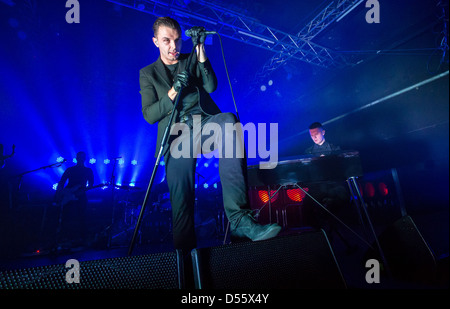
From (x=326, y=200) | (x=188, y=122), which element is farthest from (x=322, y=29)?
(x=188, y=122)

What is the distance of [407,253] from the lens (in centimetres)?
174

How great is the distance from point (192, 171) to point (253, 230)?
0.73 m

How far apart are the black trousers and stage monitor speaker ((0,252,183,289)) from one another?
567 millimetres

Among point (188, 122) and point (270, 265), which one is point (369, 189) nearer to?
point (188, 122)

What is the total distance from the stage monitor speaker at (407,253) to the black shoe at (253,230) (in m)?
1.28

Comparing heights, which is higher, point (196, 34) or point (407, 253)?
point (196, 34)

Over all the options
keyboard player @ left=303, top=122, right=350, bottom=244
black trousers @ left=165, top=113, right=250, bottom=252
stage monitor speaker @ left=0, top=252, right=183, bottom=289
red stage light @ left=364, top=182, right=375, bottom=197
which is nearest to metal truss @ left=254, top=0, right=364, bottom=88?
red stage light @ left=364, top=182, right=375, bottom=197

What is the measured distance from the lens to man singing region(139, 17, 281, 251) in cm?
143

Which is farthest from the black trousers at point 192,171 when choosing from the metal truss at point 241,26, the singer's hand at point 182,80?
the metal truss at point 241,26

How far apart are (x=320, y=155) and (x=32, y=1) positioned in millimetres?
8634

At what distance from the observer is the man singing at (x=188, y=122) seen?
1.43 m

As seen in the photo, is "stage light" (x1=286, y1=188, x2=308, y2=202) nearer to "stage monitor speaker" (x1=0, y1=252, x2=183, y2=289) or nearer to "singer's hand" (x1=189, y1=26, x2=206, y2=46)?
"singer's hand" (x1=189, y1=26, x2=206, y2=46)

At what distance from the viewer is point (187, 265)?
1.04 m
